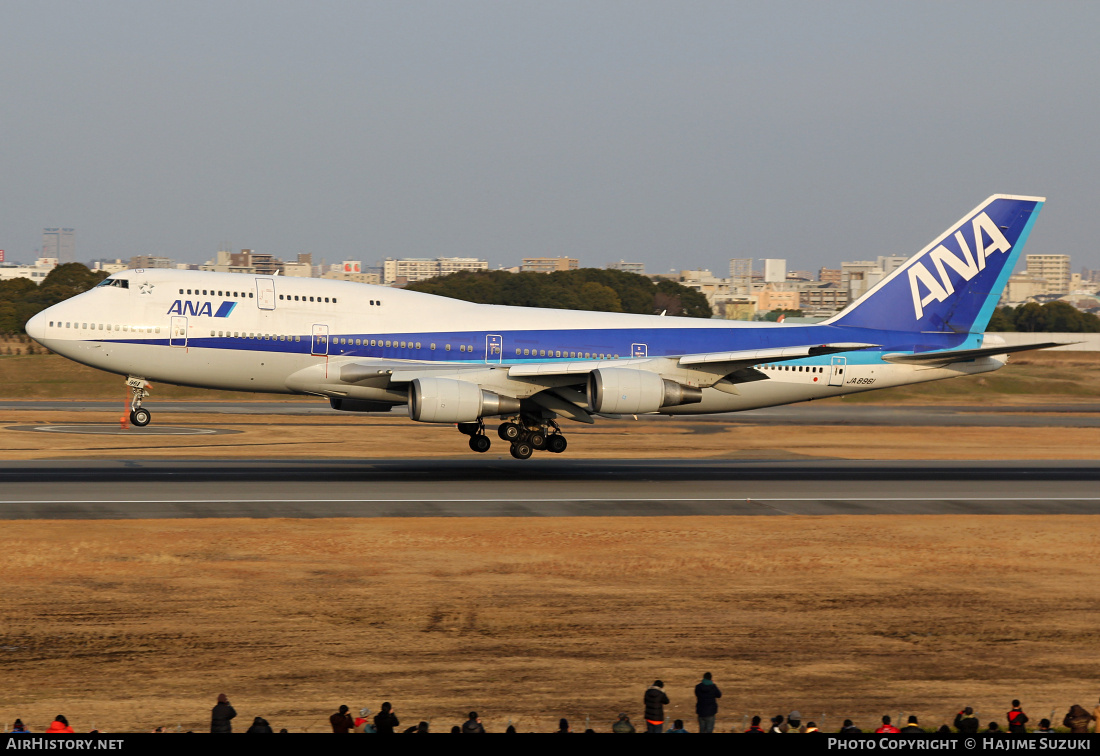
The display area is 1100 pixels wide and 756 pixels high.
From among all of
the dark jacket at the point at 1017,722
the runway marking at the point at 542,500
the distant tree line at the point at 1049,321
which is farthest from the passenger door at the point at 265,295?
the distant tree line at the point at 1049,321

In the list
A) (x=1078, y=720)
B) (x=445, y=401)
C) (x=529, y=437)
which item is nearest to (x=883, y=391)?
(x=529, y=437)

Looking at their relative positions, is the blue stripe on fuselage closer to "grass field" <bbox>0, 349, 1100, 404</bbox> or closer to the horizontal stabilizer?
the horizontal stabilizer

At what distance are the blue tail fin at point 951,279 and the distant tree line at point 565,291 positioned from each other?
95778 millimetres

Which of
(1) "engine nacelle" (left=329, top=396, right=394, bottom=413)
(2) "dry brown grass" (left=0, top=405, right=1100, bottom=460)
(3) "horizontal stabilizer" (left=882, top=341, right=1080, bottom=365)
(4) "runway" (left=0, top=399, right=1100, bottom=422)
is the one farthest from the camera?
(4) "runway" (left=0, top=399, right=1100, bottom=422)

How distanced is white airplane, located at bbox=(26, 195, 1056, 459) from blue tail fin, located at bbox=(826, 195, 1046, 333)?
6 centimetres

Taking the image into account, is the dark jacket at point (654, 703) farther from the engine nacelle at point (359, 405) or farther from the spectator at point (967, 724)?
the engine nacelle at point (359, 405)

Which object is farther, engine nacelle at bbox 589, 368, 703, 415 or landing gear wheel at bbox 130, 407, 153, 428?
landing gear wheel at bbox 130, 407, 153, 428

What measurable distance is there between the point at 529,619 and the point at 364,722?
663 centimetres

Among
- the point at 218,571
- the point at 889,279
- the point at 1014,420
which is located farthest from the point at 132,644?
the point at 1014,420

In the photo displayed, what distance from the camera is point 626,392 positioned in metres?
37.3

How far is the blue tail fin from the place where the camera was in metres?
44.4

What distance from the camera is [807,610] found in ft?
68.4

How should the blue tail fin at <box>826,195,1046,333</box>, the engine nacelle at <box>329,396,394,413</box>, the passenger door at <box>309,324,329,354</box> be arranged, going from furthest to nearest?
1. the blue tail fin at <box>826,195,1046,333</box>
2. the engine nacelle at <box>329,396,394,413</box>
3. the passenger door at <box>309,324,329,354</box>

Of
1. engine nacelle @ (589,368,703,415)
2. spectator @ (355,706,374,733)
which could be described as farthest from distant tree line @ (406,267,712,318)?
spectator @ (355,706,374,733)
